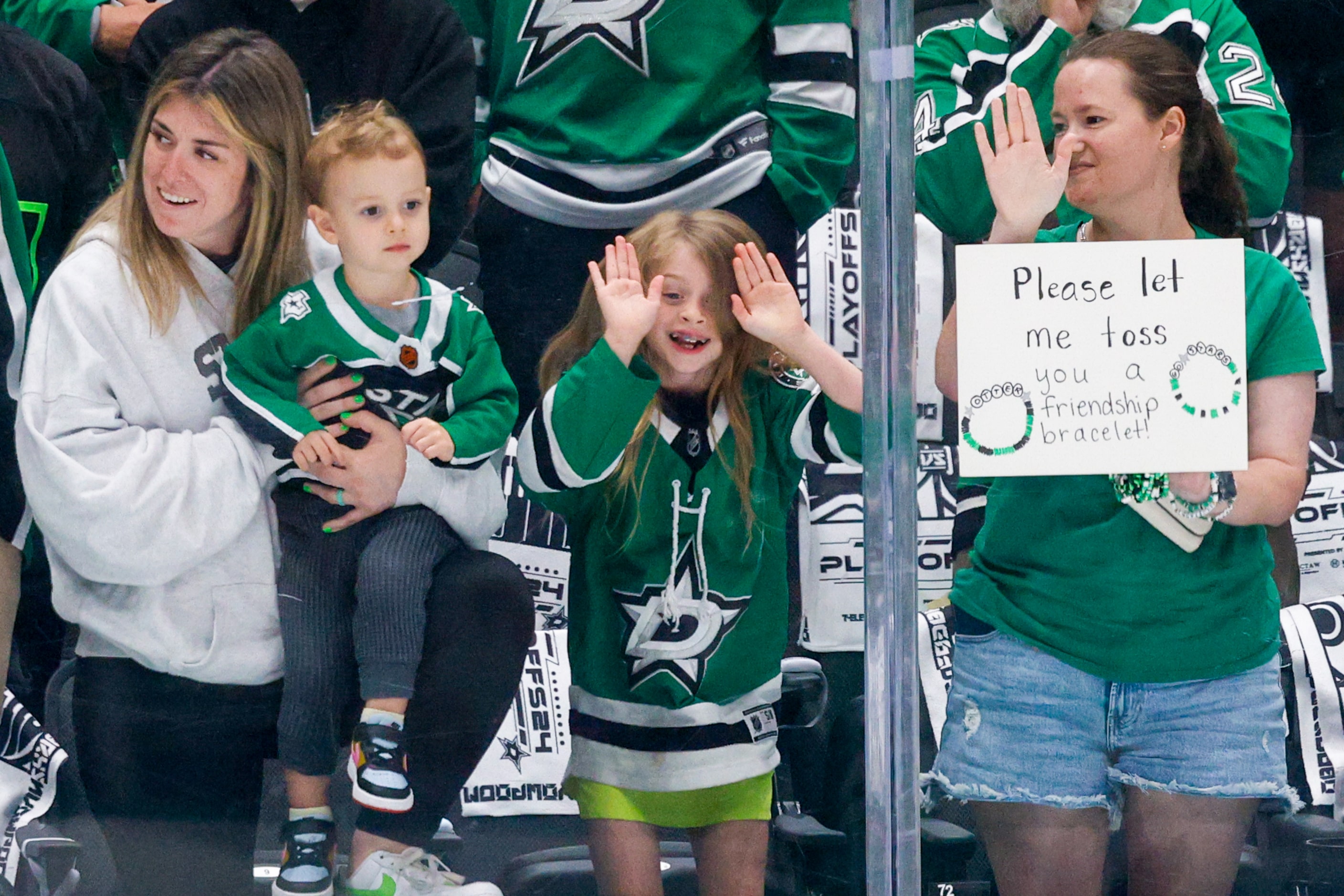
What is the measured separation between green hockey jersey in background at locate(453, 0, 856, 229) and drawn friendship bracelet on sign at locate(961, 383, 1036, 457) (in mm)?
318

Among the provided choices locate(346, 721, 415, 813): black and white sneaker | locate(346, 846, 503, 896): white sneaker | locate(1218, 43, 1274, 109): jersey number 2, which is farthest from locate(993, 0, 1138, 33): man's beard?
locate(346, 846, 503, 896): white sneaker

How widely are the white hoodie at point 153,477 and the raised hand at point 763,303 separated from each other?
→ 0.38 m

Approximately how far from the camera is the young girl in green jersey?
5.39 feet

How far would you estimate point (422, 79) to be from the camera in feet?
5.28

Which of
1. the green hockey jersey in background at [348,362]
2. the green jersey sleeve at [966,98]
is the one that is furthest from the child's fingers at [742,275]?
the green hockey jersey in background at [348,362]

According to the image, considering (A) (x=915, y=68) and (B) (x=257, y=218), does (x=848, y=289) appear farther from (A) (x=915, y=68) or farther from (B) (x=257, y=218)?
(B) (x=257, y=218)

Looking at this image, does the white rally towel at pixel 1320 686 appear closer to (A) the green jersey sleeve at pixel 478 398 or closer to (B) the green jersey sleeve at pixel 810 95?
(B) the green jersey sleeve at pixel 810 95

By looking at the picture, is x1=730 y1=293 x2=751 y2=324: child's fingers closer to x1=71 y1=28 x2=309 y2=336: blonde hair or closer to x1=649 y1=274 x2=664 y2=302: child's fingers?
x1=649 y1=274 x2=664 y2=302: child's fingers

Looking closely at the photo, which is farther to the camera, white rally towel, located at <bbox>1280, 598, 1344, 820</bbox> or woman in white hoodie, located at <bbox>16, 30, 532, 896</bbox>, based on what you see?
white rally towel, located at <bbox>1280, 598, 1344, 820</bbox>

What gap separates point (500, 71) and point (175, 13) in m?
0.37

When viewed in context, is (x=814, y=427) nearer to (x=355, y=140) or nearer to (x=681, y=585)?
(x=681, y=585)

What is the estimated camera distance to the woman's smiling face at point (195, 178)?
160cm

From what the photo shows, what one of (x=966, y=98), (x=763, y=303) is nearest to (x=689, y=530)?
(x=763, y=303)

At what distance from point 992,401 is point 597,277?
48 cm
